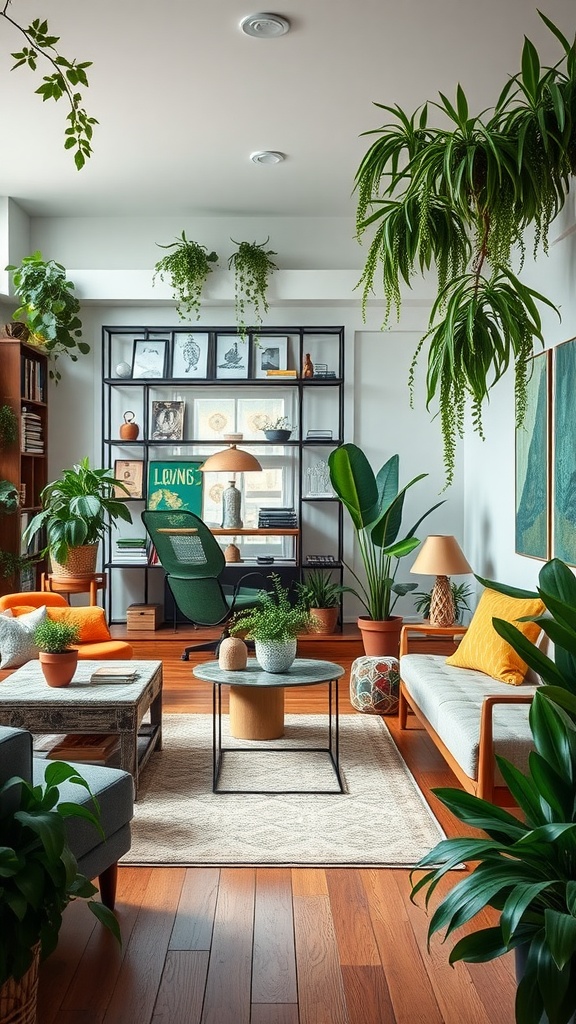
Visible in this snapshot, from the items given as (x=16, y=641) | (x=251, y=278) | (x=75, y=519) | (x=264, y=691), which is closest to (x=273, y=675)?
(x=264, y=691)

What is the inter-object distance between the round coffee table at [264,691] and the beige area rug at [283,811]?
0.17ft

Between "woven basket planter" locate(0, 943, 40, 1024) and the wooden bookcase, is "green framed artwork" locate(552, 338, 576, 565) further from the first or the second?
the wooden bookcase

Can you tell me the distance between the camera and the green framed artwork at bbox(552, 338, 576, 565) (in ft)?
12.6

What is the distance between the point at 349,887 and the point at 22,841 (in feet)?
4.28

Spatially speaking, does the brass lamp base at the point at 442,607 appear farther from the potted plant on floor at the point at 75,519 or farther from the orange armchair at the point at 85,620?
the potted plant on floor at the point at 75,519

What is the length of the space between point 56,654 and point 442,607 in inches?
93.4

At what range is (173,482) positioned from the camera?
723cm

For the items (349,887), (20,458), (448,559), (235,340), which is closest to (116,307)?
(235,340)

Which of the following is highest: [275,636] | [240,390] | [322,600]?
[240,390]

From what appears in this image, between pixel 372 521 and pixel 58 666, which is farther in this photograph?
pixel 372 521

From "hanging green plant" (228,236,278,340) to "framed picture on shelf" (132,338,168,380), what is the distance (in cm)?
64

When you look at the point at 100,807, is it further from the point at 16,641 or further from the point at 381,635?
the point at 381,635

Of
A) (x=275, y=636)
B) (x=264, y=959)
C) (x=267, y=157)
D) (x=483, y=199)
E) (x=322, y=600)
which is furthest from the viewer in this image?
(x=322, y=600)

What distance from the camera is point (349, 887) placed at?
2957mm
